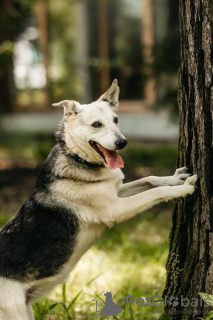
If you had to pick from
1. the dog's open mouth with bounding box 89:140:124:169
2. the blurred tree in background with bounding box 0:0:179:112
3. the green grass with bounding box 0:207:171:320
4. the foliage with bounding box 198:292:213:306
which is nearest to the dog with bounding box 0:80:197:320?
the dog's open mouth with bounding box 89:140:124:169

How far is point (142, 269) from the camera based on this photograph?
450 centimetres

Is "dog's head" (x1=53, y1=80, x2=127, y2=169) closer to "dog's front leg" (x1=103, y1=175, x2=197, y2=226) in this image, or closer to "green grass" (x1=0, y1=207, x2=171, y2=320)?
"dog's front leg" (x1=103, y1=175, x2=197, y2=226)

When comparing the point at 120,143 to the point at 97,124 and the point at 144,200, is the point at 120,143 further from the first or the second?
the point at 144,200

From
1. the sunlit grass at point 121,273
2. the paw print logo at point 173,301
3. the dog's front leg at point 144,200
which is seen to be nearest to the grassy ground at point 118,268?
the sunlit grass at point 121,273

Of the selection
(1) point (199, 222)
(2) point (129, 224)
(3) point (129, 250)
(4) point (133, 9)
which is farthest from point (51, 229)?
(4) point (133, 9)

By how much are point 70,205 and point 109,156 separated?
52cm

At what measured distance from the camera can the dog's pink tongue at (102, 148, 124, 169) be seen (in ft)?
10.5

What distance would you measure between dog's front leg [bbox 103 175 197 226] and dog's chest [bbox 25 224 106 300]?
0.20 m

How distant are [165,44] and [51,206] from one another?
445 cm

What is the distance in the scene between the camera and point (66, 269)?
3281mm

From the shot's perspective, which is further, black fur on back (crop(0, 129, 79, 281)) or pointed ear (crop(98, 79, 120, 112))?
pointed ear (crop(98, 79, 120, 112))

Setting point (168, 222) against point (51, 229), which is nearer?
point (51, 229)

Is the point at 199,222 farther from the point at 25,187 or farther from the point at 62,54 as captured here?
the point at 62,54

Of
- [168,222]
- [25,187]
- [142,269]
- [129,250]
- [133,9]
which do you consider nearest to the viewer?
[142,269]
